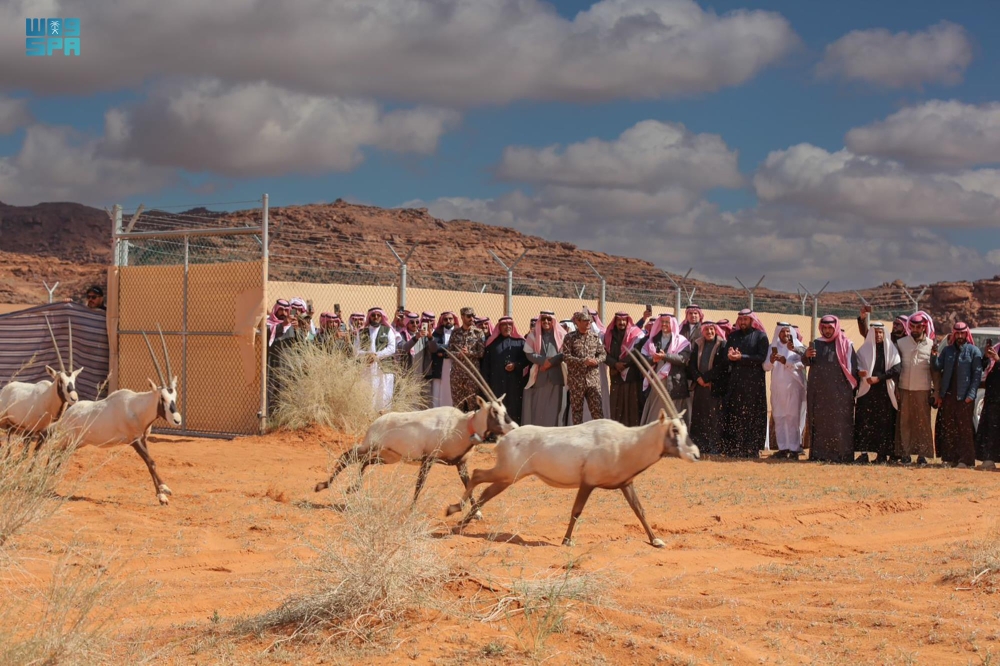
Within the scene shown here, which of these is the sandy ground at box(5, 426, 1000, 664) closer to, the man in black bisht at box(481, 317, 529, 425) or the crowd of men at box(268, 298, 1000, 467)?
the crowd of men at box(268, 298, 1000, 467)

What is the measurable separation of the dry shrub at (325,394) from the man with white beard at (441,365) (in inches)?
54.2

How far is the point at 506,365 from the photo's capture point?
15789mm

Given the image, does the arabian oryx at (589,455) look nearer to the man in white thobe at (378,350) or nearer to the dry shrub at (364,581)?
the dry shrub at (364,581)

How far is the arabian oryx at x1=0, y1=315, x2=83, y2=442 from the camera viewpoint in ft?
33.8

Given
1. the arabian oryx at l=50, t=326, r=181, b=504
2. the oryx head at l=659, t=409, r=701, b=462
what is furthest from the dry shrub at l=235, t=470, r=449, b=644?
the arabian oryx at l=50, t=326, r=181, b=504

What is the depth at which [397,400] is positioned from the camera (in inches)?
591

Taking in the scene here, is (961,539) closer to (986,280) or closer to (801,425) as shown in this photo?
(801,425)

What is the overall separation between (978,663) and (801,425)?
1011 centimetres

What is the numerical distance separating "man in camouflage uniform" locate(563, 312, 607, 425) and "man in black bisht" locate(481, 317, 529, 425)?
3.84 ft

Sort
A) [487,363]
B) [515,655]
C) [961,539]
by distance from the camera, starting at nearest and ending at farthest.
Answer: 1. [515,655]
2. [961,539]
3. [487,363]

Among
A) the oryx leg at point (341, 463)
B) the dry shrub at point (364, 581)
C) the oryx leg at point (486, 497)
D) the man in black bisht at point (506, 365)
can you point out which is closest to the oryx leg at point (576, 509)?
→ the oryx leg at point (486, 497)

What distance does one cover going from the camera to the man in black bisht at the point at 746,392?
14.7m

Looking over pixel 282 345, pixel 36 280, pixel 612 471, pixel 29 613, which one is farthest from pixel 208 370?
pixel 36 280

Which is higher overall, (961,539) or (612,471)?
(612,471)
